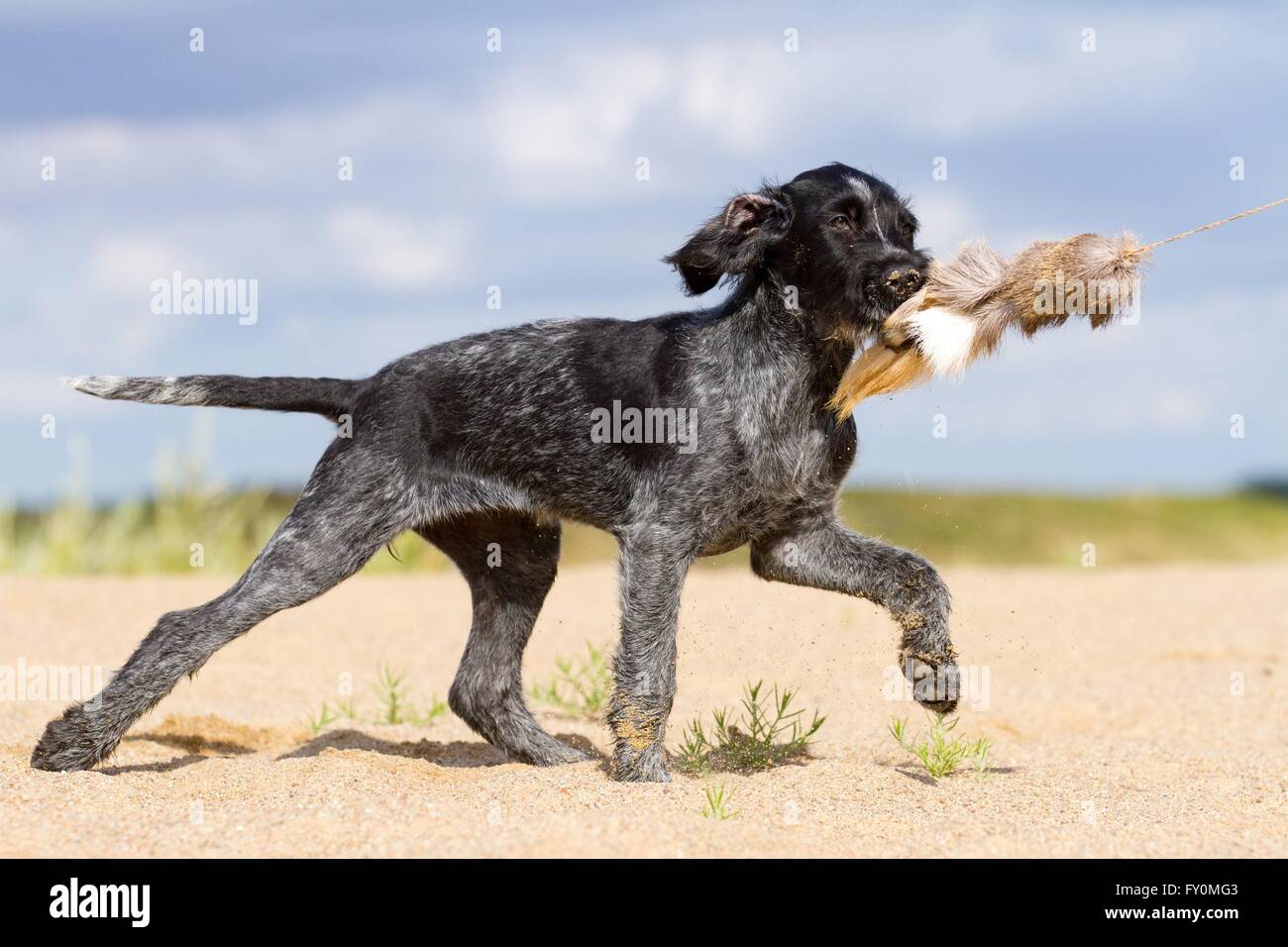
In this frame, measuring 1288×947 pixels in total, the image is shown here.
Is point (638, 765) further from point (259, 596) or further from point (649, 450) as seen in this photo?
point (259, 596)

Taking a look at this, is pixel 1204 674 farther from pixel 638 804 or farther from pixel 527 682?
pixel 638 804

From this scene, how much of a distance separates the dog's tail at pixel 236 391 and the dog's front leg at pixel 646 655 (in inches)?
71.0

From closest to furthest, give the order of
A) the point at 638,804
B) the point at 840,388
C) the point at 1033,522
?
1. the point at 638,804
2. the point at 840,388
3. the point at 1033,522

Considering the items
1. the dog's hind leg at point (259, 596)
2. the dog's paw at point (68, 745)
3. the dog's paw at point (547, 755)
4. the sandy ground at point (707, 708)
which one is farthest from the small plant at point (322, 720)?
the dog's paw at point (68, 745)

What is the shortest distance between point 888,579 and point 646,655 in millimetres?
1241

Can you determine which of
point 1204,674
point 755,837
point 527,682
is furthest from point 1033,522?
point 755,837

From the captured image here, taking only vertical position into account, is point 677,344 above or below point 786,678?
→ above

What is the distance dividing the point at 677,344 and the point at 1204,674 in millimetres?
5570

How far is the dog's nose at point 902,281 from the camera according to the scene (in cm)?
624

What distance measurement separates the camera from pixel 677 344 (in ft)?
22.5

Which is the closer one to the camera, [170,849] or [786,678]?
[170,849]

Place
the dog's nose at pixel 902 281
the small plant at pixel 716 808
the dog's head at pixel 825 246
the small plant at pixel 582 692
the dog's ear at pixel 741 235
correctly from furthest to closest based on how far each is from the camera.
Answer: the small plant at pixel 582 692 → the dog's ear at pixel 741 235 → the dog's head at pixel 825 246 → the dog's nose at pixel 902 281 → the small plant at pixel 716 808

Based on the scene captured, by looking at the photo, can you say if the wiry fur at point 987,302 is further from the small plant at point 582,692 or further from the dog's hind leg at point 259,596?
the small plant at point 582,692

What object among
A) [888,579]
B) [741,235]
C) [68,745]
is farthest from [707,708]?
[68,745]
